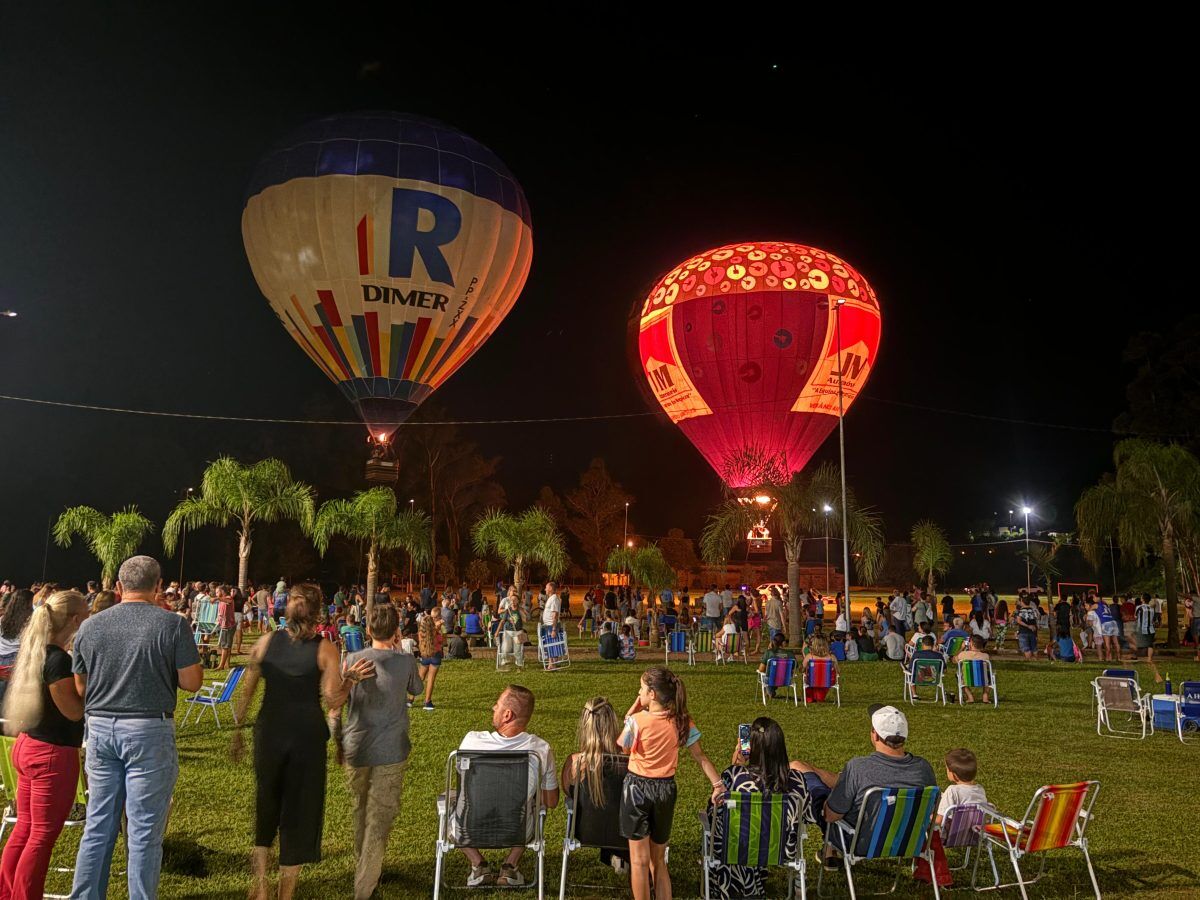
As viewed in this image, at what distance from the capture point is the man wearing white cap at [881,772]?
4895mm

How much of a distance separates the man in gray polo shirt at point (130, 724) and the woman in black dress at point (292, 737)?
0.36m

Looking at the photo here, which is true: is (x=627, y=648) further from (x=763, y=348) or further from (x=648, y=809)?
(x=648, y=809)

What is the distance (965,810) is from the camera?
16.8 ft

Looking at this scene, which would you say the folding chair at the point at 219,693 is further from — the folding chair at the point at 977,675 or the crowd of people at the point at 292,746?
the folding chair at the point at 977,675

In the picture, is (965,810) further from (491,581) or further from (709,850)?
(491,581)

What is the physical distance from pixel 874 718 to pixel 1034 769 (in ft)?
15.0

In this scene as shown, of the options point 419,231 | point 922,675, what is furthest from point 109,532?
point 922,675

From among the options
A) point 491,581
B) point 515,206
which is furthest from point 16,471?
point 515,206

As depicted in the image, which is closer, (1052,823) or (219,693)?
(1052,823)

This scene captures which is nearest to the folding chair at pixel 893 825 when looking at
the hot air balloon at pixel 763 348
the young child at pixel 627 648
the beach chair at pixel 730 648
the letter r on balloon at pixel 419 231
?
the beach chair at pixel 730 648

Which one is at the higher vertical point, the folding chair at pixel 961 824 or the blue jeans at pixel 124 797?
the blue jeans at pixel 124 797

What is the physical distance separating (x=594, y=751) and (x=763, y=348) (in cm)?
2501

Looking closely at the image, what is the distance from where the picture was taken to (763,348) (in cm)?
2875

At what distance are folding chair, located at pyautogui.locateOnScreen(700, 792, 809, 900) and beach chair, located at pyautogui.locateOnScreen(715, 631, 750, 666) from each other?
13.4 metres
